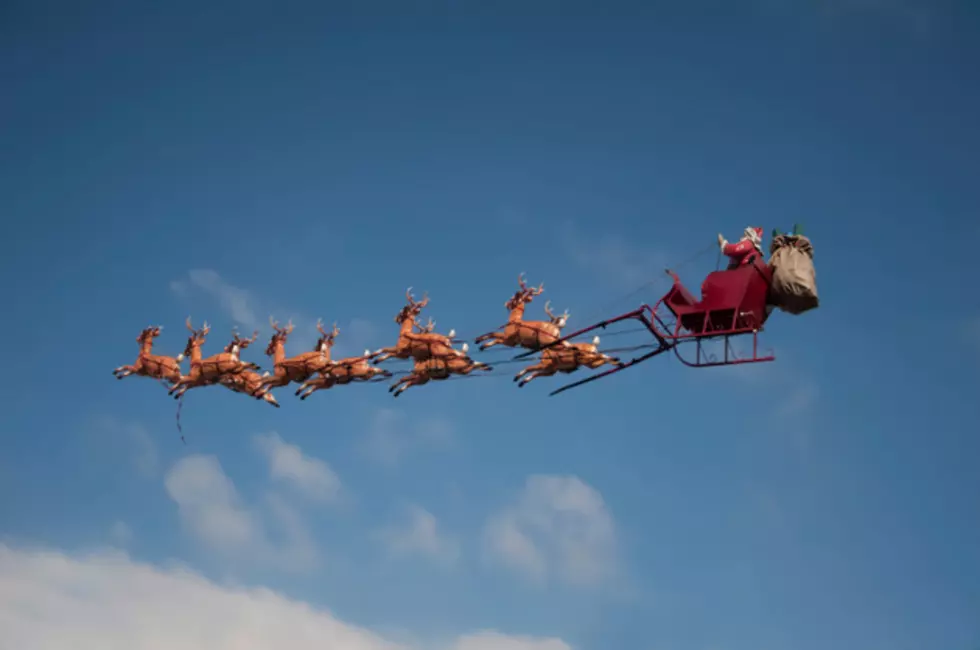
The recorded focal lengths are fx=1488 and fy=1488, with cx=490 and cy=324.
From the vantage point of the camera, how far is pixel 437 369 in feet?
95.1

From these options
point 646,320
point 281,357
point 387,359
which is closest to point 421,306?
point 387,359

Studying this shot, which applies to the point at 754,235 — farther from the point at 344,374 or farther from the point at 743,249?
the point at 344,374

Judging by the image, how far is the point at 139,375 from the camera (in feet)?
110

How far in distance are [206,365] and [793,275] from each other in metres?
13.4

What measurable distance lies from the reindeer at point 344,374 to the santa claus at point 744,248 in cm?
760

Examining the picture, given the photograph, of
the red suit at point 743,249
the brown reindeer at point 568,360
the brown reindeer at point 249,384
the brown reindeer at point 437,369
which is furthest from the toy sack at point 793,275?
the brown reindeer at point 249,384

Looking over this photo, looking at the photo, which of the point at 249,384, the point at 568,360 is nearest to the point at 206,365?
the point at 249,384

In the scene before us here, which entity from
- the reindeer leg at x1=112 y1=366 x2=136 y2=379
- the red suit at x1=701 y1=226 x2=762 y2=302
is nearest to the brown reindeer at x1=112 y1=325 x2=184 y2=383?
the reindeer leg at x1=112 y1=366 x2=136 y2=379

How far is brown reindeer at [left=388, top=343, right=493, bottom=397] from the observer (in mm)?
28719

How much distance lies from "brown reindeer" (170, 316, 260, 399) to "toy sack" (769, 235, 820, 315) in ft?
39.0

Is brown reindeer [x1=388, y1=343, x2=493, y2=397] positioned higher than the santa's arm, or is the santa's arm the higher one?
the santa's arm

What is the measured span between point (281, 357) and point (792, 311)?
11287mm

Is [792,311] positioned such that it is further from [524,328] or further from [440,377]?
[440,377]

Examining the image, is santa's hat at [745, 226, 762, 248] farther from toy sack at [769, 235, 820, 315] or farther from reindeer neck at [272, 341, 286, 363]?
reindeer neck at [272, 341, 286, 363]
